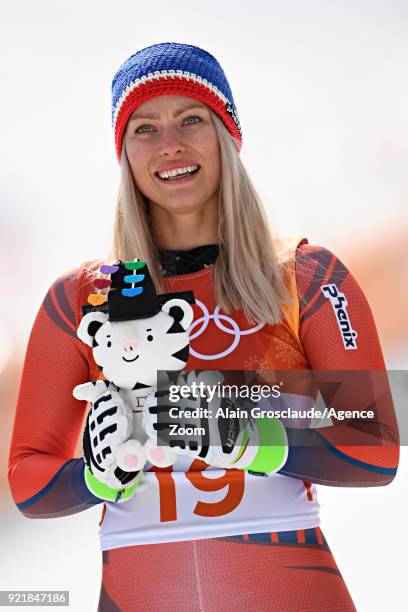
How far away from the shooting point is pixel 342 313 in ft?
4.81

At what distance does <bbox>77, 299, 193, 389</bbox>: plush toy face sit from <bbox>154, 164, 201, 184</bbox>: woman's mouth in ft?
1.99

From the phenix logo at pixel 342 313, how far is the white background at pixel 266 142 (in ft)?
3.83

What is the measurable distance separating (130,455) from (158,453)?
5 cm

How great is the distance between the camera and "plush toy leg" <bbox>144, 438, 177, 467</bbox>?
1.03m

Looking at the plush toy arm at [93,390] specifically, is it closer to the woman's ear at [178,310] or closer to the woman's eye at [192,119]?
the woman's ear at [178,310]

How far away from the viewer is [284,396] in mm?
1462

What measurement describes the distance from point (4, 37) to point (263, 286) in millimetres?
2028

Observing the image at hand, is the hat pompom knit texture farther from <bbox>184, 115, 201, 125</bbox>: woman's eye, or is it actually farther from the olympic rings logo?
the olympic rings logo

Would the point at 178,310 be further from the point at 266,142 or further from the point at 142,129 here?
the point at 266,142

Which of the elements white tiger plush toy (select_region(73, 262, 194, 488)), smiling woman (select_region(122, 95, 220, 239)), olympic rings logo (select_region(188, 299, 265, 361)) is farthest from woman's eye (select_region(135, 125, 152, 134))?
white tiger plush toy (select_region(73, 262, 194, 488))

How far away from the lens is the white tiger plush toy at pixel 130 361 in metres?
1.06

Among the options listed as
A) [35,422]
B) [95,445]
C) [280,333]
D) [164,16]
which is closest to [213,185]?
[280,333]

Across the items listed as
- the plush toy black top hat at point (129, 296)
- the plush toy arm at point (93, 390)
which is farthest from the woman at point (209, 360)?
the plush toy black top hat at point (129, 296)

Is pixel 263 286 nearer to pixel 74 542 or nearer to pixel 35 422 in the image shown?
pixel 35 422
